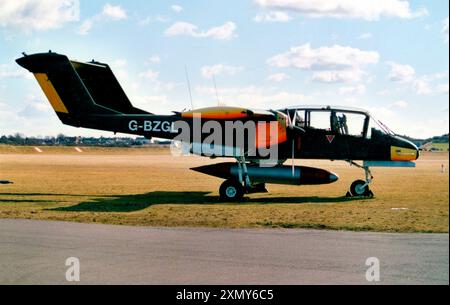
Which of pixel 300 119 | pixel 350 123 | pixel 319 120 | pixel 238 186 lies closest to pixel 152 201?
pixel 238 186

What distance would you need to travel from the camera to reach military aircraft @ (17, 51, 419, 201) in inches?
736

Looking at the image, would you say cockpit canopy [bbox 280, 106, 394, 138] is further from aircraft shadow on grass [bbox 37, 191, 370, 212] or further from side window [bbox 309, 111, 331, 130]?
aircraft shadow on grass [bbox 37, 191, 370, 212]

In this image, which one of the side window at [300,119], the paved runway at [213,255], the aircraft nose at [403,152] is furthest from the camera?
the side window at [300,119]

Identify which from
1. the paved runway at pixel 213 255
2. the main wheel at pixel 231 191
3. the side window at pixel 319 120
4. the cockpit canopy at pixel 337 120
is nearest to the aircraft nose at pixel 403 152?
the cockpit canopy at pixel 337 120

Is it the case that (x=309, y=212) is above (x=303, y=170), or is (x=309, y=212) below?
below

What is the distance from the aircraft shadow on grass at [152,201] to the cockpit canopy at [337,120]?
2571mm

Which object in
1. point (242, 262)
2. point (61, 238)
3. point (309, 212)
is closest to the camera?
point (242, 262)

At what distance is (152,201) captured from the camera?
17422mm

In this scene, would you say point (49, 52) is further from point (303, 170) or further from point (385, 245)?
point (385, 245)

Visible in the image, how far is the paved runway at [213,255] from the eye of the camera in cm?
720

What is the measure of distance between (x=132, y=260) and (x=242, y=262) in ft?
5.66

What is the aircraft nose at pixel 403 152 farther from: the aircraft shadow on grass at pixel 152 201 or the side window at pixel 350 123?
the aircraft shadow on grass at pixel 152 201

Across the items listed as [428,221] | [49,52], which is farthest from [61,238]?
[49,52]

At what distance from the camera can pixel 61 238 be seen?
10.2 m
